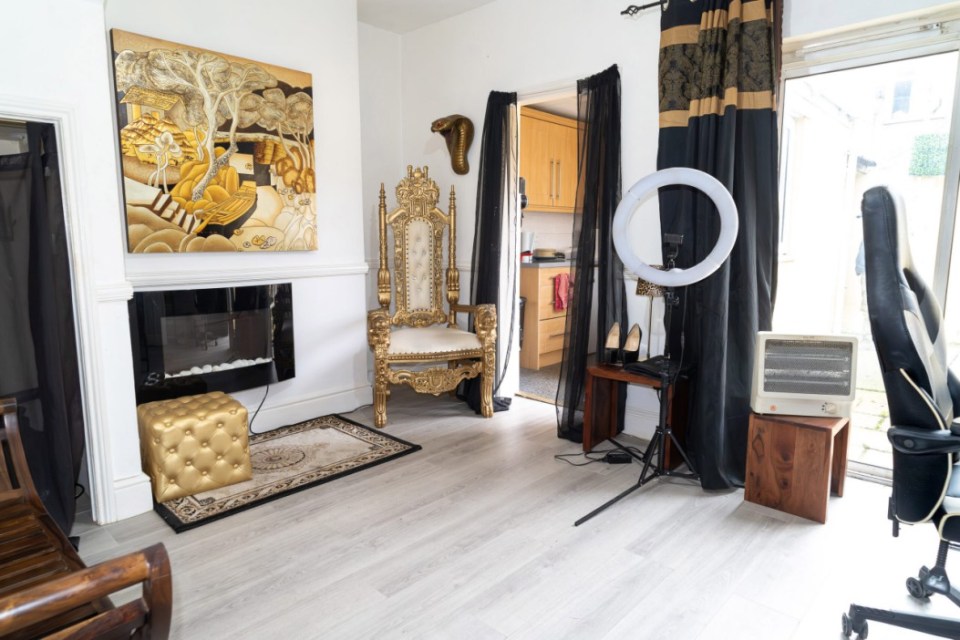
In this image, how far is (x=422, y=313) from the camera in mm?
3990

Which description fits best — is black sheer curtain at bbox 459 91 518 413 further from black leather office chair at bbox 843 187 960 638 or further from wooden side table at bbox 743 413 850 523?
black leather office chair at bbox 843 187 960 638

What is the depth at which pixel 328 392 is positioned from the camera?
12.4 feet

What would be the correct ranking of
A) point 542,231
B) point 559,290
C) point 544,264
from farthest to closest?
1. point 542,231
2. point 559,290
3. point 544,264

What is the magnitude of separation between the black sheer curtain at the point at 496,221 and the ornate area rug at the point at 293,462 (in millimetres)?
890

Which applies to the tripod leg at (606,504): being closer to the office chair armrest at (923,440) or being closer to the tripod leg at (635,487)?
the tripod leg at (635,487)

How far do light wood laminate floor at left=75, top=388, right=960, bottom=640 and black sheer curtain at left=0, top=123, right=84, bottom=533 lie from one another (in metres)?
0.34

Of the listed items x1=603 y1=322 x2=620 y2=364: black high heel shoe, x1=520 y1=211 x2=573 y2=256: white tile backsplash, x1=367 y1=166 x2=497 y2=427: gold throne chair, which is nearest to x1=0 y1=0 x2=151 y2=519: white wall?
x1=367 y1=166 x2=497 y2=427: gold throne chair

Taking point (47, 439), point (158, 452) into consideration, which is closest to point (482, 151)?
point (158, 452)

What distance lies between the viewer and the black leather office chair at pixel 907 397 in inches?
57.5

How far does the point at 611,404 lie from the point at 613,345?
479 mm

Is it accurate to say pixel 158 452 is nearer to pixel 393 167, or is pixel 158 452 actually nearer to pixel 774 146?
pixel 393 167

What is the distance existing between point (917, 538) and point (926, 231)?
135 centimetres

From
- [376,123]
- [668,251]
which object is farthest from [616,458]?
[376,123]

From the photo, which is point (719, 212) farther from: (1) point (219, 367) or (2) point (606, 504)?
(1) point (219, 367)
